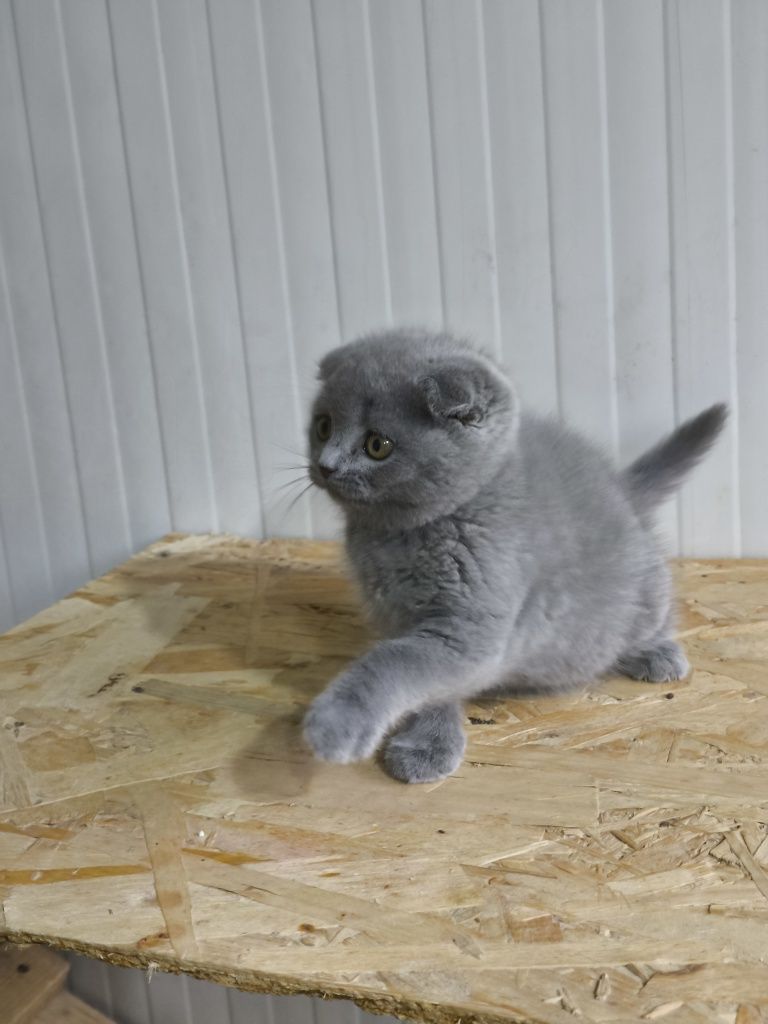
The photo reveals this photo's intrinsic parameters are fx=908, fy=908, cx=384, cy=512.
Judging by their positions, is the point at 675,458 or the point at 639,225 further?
the point at 639,225

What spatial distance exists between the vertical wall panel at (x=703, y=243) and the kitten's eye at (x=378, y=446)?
0.75 meters

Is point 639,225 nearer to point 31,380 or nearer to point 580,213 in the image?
point 580,213

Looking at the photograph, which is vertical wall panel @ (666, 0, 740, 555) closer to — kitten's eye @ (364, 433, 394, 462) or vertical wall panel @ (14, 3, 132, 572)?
kitten's eye @ (364, 433, 394, 462)

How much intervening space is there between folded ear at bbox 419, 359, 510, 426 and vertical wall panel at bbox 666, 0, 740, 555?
2.20 ft

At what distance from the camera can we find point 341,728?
0.95 metres

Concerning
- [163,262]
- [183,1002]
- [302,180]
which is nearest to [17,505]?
[163,262]

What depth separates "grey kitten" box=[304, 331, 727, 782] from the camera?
105cm

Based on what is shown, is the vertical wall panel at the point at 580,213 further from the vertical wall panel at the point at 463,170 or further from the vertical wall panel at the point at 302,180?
the vertical wall panel at the point at 302,180

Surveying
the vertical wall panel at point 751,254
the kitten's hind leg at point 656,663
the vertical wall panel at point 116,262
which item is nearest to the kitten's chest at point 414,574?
the kitten's hind leg at point 656,663

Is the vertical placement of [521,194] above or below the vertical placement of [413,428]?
above

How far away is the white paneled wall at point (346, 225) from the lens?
1513 mm

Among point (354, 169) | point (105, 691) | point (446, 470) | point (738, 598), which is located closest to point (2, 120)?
point (354, 169)

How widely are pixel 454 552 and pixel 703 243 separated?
0.80 metres

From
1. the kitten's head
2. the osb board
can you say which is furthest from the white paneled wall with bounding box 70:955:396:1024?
the kitten's head
